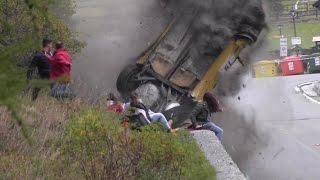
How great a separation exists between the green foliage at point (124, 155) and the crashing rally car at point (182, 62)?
21.2 ft

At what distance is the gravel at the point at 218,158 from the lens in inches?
275

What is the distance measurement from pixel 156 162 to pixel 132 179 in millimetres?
390

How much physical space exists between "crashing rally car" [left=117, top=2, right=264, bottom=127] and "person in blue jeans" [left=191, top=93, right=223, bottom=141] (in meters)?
0.31

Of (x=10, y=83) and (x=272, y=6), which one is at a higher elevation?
(x=10, y=83)

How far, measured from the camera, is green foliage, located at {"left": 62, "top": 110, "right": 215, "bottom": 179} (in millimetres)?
5543

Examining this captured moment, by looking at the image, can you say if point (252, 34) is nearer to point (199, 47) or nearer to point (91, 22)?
point (199, 47)

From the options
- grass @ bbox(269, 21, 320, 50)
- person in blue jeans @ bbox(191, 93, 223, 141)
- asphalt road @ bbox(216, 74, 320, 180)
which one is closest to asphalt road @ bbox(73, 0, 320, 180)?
asphalt road @ bbox(216, 74, 320, 180)

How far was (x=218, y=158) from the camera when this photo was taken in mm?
7918

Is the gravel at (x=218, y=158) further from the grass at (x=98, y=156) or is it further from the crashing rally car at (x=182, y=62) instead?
the crashing rally car at (x=182, y=62)

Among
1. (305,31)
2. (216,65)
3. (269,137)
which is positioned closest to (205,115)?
(216,65)

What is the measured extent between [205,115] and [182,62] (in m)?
1.35

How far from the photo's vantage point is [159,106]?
41.4 feet

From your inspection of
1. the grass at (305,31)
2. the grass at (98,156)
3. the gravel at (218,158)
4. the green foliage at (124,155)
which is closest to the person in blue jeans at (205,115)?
the gravel at (218,158)

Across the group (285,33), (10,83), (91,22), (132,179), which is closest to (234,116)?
(91,22)
